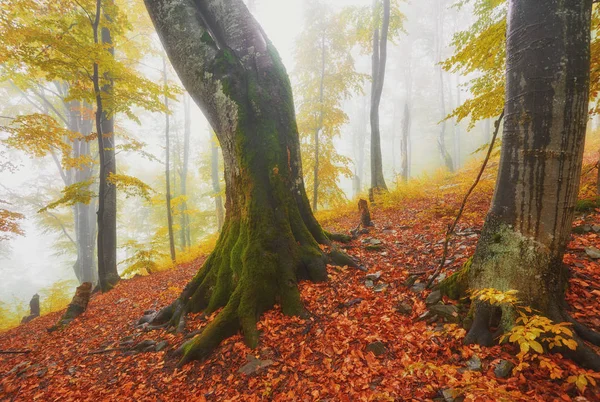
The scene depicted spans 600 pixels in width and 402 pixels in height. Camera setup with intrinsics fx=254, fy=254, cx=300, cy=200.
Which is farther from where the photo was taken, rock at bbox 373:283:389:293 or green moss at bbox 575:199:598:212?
green moss at bbox 575:199:598:212

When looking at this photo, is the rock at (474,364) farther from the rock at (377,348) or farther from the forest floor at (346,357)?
the rock at (377,348)

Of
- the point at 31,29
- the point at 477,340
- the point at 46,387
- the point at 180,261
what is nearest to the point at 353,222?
the point at 477,340

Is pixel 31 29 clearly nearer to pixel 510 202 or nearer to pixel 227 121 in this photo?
pixel 227 121

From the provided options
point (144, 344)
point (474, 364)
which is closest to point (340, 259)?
point (474, 364)

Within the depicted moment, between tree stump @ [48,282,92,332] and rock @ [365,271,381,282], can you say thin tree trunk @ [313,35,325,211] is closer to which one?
rock @ [365,271,381,282]

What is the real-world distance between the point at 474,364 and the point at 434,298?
0.98 m

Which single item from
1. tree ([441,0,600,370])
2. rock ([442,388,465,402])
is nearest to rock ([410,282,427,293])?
tree ([441,0,600,370])

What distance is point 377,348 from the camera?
2.77 metres

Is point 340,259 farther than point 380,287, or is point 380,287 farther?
point 340,259

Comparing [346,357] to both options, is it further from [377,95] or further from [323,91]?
[323,91]

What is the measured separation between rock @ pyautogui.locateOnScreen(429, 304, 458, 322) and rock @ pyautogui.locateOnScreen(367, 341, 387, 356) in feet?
2.52

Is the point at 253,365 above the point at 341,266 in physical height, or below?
below

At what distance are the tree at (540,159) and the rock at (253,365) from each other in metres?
2.18

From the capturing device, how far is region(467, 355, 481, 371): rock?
2223 millimetres
